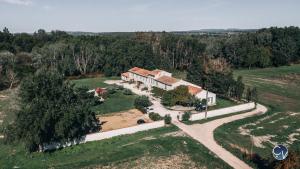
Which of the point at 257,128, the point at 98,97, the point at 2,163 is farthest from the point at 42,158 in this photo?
the point at 257,128

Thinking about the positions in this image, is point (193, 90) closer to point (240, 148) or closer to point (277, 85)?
point (240, 148)

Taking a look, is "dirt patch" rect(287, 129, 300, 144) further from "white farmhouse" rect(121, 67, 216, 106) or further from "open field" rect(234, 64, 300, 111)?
"white farmhouse" rect(121, 67, 216, 106)

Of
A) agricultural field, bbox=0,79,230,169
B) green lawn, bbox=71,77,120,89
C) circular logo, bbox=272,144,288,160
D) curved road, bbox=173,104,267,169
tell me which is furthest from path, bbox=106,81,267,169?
green lawn, bbox=71,77,120,89

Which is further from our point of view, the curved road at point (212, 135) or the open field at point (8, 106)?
the open field at point (8, 106)

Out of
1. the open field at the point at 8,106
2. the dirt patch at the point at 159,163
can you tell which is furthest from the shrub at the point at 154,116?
the open field at the point at 8,106

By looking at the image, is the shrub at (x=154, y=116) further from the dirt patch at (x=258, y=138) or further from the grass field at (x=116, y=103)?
the dirt patch at (x=258, y=138)

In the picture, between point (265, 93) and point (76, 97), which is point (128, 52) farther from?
point (76, 97)
